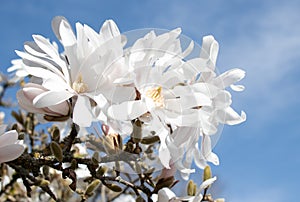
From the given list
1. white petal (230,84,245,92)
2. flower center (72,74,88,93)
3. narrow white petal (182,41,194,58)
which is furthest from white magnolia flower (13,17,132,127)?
white petal (230,84,245,92)

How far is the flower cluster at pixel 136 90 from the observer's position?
2.64 feet

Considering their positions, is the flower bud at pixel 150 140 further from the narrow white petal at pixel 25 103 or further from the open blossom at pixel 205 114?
the narrow white petal at pixel 25 103

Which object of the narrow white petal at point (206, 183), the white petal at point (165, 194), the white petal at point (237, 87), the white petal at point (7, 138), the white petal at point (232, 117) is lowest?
the white petal at point (165, 194)

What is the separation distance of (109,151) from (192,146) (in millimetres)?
147

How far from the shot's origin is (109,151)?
0.87 m

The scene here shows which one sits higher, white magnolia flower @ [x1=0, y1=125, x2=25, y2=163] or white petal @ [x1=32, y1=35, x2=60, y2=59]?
white petal @ [x1=32, y1=35, x2=60, y2=59]

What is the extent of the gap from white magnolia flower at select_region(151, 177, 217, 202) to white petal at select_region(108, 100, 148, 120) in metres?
0.20

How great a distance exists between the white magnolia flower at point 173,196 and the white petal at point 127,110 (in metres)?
0.20

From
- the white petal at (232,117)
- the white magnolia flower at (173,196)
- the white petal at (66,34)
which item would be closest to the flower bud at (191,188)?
the white magnolia flower at (173,196)

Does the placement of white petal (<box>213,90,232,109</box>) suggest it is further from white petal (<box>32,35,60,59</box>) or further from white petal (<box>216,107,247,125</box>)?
white petal (<box>32,35,60,59</box>)

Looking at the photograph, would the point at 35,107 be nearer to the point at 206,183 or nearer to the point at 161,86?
the point at 161,86

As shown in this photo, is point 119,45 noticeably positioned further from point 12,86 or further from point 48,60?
point 12,86

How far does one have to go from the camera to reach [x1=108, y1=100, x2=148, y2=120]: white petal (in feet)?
2.57

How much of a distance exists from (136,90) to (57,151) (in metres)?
0.23
